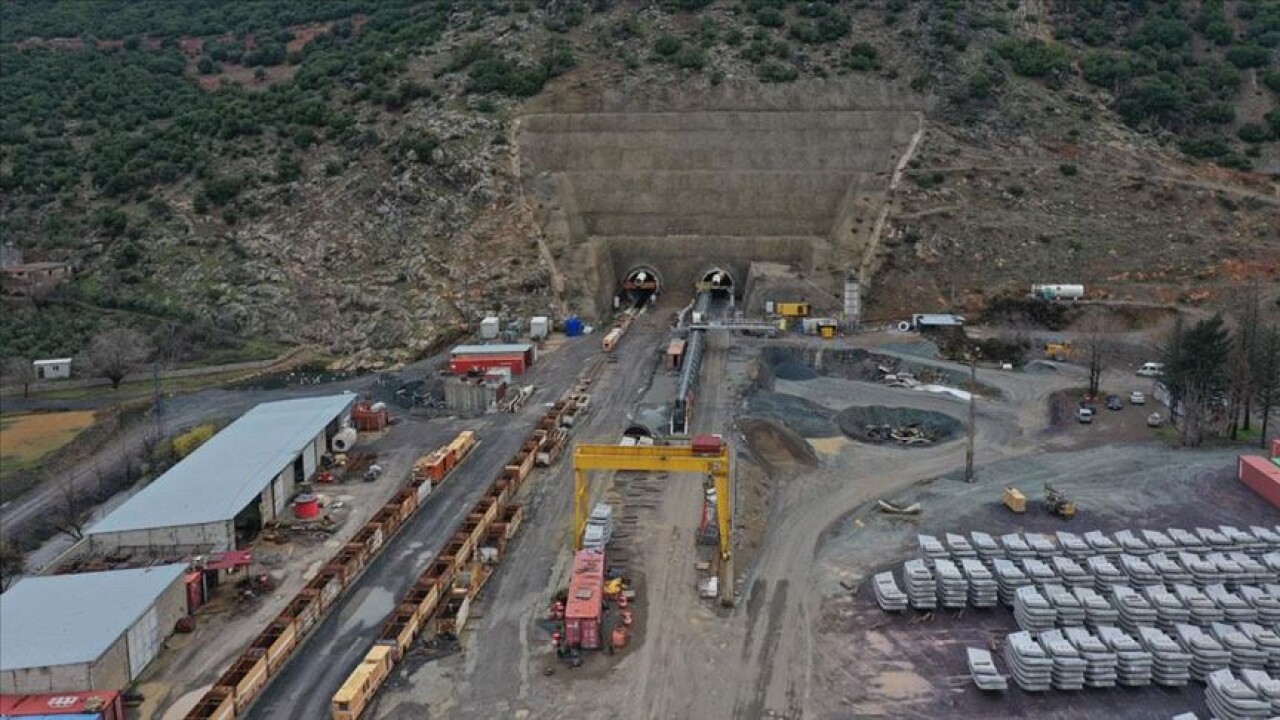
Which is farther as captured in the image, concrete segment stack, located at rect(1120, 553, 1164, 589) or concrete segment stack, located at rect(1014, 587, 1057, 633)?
concrete segment stack, located at rect(1120, 553, 1164, 589)

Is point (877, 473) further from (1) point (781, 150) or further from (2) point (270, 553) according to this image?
(1) point (781, 150)

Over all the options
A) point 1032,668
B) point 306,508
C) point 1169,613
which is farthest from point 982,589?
point 306,508

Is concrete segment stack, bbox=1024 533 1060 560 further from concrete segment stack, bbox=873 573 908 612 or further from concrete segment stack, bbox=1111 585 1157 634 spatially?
concrete segment stack, bbox=873 573 908 612

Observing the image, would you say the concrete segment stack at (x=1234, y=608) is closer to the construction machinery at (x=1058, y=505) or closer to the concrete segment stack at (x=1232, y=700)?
the concrete segment stack at (x=1232, y=700)

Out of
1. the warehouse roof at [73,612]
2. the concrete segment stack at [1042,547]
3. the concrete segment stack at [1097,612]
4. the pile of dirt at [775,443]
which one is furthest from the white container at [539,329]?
the concrete segment stack at [1097,612]

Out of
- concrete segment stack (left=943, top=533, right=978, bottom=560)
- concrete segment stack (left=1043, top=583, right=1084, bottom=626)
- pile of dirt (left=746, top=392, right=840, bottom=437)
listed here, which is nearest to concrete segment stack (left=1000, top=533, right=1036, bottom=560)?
concrete segment stack (left=943, top=533, right=978, bottom=560)
